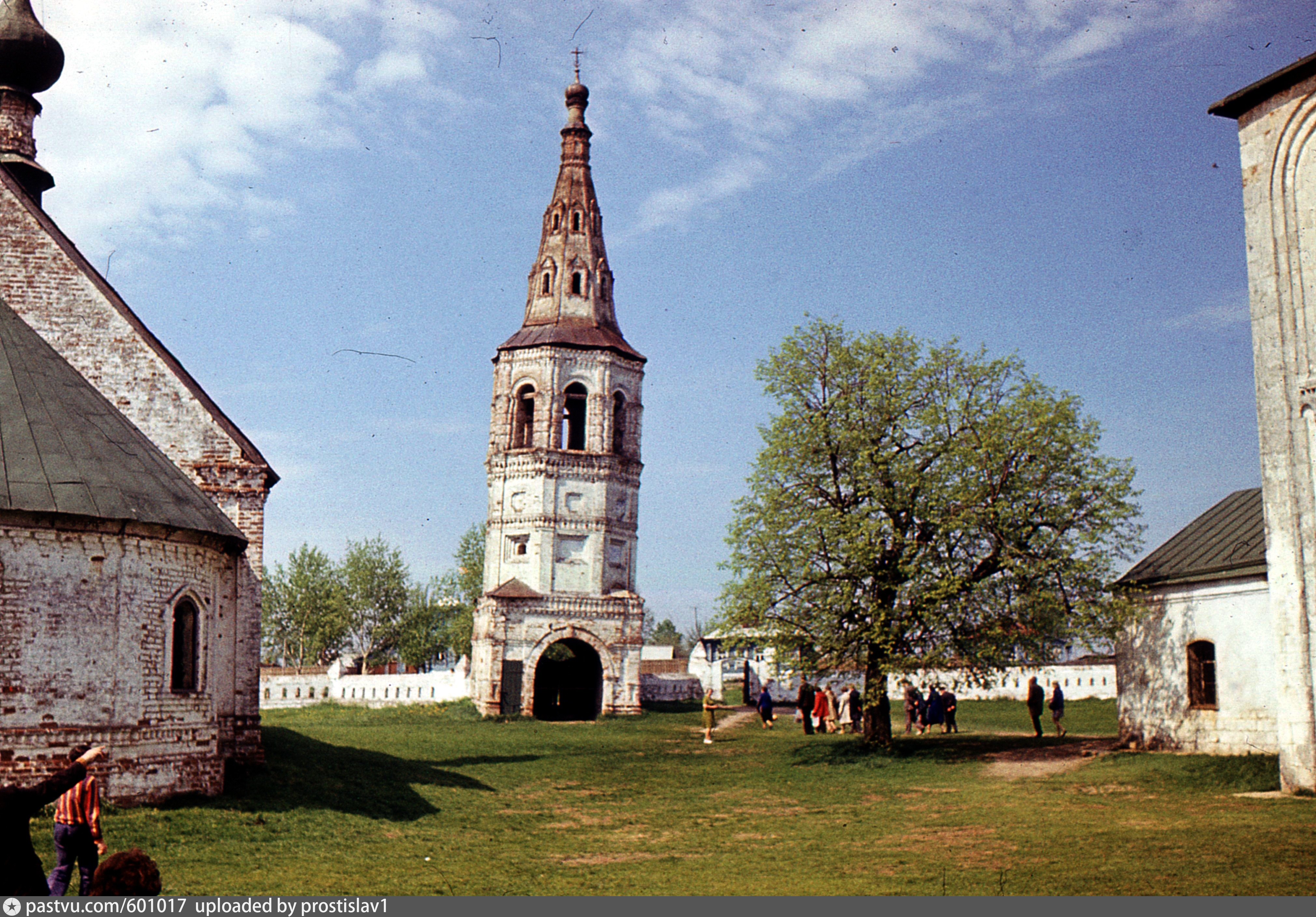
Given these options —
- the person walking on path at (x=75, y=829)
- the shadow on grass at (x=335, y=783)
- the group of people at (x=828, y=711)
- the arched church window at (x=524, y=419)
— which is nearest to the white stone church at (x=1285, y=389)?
the group of people at (x=828, y=711)

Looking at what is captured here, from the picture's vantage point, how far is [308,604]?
7112 centimetres

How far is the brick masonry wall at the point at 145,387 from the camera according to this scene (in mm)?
20312

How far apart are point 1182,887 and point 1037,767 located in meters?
11.8

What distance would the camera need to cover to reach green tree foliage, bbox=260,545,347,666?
232 feet

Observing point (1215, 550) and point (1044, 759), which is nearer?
point (1215, 550)

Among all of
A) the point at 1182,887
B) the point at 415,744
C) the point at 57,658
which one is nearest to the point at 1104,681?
the point at 415,744

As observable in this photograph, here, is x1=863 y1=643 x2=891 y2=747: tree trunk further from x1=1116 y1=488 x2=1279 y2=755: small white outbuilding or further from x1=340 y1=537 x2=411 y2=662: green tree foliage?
x1=340 y1=537 x2=411 y2=662: green tree foliage

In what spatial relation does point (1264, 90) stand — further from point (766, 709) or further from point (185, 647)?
point (766, 709)

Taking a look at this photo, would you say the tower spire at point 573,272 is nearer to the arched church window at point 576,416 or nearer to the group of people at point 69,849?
the arched church window at point 576,416

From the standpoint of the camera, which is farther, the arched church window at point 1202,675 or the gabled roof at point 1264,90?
the arched church window at point 1202,675

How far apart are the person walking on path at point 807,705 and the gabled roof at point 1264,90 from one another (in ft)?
59.5

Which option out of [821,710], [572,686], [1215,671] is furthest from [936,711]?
[572,686]

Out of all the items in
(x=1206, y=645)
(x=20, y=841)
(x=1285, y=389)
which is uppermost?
(x=1285, y=389)

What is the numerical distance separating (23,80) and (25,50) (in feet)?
2.15
